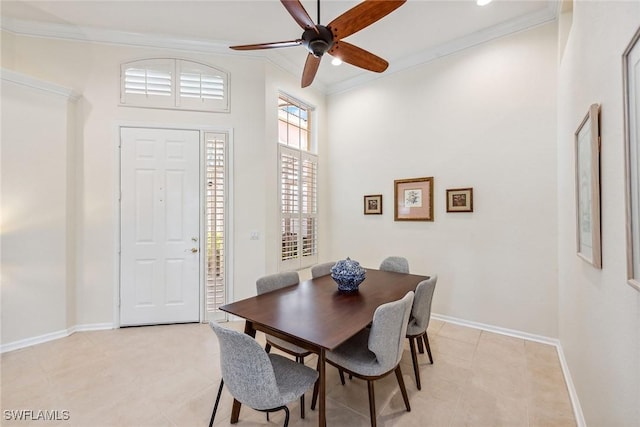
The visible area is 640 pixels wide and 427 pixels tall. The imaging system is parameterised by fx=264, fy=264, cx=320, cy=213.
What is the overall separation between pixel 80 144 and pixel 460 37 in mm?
4628

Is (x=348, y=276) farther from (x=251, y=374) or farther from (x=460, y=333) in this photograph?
(x=460, y=333)

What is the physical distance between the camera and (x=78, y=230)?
119 inches

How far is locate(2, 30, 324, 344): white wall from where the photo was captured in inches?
113

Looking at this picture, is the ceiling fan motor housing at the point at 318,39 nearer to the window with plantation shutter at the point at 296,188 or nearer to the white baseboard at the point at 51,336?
the window with plantation shutter at the point at 296,188

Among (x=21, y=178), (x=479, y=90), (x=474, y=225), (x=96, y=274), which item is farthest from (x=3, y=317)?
A: (x=479, y=90)

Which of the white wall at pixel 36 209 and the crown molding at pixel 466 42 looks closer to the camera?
the white wall at pixel 36 209

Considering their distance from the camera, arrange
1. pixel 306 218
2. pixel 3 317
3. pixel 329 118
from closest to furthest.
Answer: pixel 3 317
pixel 306 218
pixel 329 118

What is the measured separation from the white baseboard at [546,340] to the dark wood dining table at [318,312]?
1246 mm

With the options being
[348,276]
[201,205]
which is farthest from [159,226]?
[348,276]

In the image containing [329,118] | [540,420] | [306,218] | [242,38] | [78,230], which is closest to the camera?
[540,420]

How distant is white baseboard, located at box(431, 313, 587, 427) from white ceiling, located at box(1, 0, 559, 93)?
3.31m

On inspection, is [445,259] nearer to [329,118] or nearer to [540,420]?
[540,420]

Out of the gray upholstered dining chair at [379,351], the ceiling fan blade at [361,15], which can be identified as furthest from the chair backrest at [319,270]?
the ceiling fan blade at [361,15]

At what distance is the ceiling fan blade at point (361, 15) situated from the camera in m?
1.54
